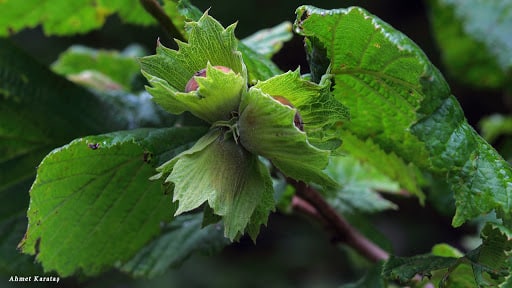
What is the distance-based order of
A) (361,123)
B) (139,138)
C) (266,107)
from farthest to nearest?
(361,123) < (139,138) < (266,107)

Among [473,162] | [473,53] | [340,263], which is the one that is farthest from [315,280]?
[473,162]

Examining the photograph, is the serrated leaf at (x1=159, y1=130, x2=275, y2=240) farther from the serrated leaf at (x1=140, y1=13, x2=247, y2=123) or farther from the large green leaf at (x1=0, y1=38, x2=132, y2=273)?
the large green leaf at (x1=0, y1=38, x2=132, y2=273)

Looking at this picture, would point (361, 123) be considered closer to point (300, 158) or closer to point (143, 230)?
point (300, 158)

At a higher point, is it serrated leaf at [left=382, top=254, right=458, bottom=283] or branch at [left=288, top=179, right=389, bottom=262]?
serrated leaf at [left=382, top=254, right=458, bottom=283]

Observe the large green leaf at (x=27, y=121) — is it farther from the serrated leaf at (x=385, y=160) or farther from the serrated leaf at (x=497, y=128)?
the serrated leaf at (x=497, y=128)

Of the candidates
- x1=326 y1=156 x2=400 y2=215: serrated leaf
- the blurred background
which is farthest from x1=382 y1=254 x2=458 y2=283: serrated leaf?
the blurred background

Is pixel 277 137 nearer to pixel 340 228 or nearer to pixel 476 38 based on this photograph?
pixel 340 228
